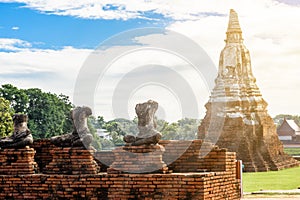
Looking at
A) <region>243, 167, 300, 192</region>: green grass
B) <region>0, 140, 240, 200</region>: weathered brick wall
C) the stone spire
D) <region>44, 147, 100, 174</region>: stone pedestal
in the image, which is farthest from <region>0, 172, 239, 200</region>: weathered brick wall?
the stone spire

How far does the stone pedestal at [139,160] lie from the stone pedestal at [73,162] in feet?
1.75

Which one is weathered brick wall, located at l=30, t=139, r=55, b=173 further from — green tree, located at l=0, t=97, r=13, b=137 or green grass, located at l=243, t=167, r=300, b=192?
green tree, located at l=0, t=97, r=13, b=137

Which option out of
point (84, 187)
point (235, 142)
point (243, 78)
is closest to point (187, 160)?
point (84, 187)

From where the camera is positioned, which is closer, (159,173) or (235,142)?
(159,173)

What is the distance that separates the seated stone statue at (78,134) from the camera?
40.5 ft

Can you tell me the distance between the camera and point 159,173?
11422 mm

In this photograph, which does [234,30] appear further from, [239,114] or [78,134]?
[78,134]

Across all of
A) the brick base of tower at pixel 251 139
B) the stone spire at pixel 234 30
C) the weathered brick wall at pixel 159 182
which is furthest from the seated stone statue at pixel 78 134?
the stone spire at pixel 234 30

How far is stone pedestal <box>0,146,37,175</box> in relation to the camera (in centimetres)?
1260

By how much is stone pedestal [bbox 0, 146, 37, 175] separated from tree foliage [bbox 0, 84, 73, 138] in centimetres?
3971

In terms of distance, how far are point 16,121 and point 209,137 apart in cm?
2989

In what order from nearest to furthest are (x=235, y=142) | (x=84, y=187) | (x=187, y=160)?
(x=84, y=187), (x=187, y=160), (x=235, y=142)

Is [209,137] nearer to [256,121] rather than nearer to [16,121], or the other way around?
[256,121]

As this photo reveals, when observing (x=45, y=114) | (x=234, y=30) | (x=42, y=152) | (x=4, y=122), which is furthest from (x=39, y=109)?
(x=42, y=152)
